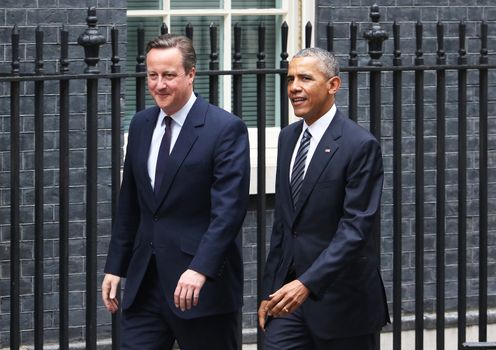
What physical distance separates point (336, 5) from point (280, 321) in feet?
13.0

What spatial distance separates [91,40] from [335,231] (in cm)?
151

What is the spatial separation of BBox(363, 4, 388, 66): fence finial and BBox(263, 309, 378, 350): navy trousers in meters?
1.63

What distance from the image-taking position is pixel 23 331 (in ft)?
31.5

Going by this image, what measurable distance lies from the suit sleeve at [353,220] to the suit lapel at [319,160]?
9cm

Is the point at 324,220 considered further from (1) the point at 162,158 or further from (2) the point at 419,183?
(2) the point at 419,183

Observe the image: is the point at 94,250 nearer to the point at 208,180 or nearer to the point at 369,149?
the point at 208,180

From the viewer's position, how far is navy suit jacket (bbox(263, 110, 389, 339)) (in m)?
6.36

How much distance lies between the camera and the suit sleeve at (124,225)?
6809mm

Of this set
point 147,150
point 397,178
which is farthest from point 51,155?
point 147,150

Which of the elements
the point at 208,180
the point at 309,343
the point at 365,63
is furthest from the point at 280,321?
the point at 365,63

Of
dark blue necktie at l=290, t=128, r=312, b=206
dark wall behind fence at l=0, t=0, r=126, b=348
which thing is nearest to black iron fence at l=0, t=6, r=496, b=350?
dark blue necktie at l=290, t=128, r=312, b=206

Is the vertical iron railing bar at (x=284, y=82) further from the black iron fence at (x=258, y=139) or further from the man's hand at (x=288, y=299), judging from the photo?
the man's hand at (x=288, y=299)

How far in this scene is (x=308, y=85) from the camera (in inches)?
255

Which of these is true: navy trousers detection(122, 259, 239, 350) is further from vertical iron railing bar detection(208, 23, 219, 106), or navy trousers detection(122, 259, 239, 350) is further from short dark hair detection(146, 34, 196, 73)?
vertical iron railing bar detection(208, 23, 219, 106)
